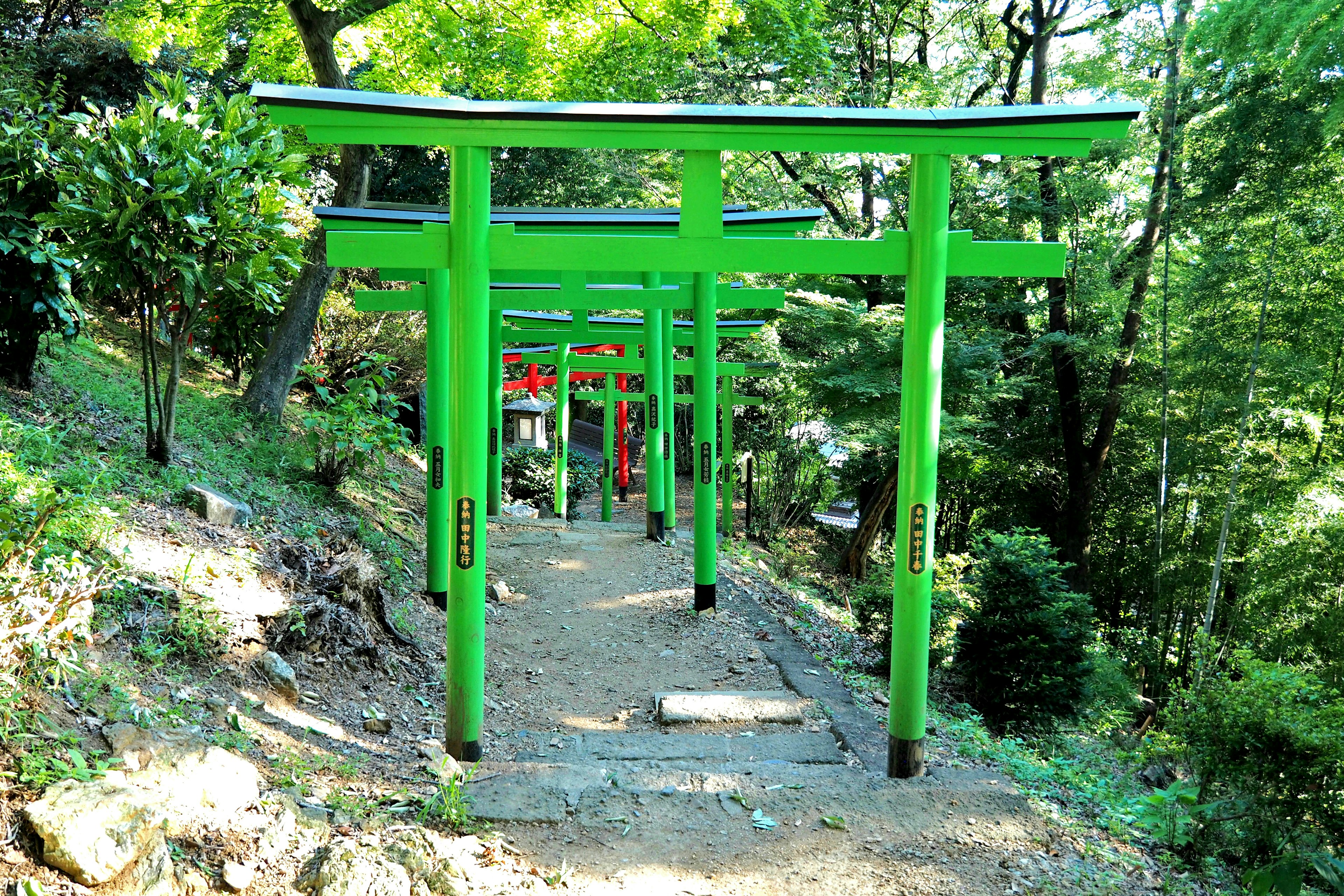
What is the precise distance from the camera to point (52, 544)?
144 inches

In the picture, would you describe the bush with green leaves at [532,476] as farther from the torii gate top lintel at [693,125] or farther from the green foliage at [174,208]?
the torii gate top lintel at [693,125]

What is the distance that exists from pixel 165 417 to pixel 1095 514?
14669mm

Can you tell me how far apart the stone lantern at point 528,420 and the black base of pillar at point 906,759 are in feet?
45.3

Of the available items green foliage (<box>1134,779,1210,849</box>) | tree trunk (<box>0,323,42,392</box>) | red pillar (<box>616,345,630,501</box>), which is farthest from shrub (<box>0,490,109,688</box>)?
red pillar (<box>616,345,630,501</box>)

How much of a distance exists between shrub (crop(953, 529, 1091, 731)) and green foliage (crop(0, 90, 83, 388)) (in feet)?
21.9

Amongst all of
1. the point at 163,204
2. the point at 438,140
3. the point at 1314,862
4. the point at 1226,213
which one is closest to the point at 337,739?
the point at 438,140

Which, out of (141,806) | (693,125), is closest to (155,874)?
(141,806)

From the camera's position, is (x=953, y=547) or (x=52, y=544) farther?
(x=953, y=547)

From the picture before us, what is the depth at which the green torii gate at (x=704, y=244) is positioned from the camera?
13.7 feet

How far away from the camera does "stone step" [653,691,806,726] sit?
5.39 meters

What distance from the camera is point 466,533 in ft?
14.1

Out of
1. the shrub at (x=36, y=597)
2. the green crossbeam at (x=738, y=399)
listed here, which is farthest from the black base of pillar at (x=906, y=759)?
the green crossbeam at (x=738, y=399)

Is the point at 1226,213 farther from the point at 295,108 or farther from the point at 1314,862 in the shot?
the point at 295,108

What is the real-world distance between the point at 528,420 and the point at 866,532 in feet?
23.1
